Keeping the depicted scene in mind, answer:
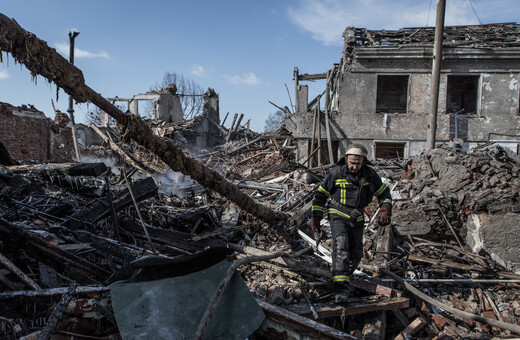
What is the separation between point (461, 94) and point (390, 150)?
479 centimetres

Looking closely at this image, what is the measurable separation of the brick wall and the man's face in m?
12.0

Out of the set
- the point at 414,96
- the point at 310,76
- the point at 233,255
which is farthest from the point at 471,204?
the point at 310,76

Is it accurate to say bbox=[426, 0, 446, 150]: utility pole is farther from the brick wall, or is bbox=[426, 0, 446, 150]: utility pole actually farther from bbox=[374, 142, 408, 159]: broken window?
the brick wall

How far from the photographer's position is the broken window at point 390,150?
1483cm

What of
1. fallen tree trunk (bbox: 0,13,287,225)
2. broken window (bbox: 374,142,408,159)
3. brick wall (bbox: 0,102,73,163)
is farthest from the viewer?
broken window (bbox: 374,142,408,159)

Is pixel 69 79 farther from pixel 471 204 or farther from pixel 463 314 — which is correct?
pixel 471 204

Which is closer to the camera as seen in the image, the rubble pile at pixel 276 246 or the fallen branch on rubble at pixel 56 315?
the fallen branch on rubble at pixel 56 315

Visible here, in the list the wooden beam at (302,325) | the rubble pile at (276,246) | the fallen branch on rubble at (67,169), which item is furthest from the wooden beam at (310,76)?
the wooden beam at (302,325)

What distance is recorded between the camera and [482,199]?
6.84 m

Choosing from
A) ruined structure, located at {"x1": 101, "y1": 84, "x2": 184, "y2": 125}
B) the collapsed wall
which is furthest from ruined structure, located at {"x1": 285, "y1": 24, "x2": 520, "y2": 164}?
ruined structure, located at {"x1": 101, "y1": 84, "x2": 184, "y2": 125}

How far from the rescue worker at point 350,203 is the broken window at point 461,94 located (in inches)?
560

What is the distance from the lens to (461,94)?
1652 centimetres

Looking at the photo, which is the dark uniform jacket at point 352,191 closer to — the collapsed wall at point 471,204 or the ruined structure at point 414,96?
the collapsed wall at point 471,204

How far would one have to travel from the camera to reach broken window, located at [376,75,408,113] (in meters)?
16.6
